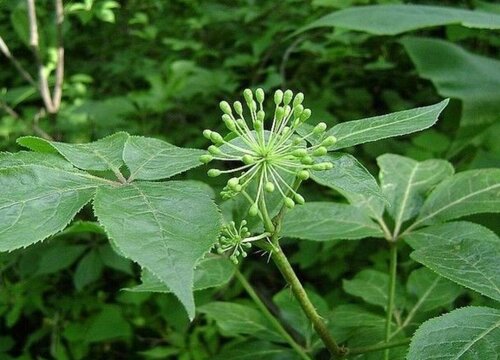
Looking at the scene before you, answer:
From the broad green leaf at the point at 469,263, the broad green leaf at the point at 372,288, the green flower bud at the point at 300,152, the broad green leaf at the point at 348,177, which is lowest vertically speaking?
the broad green leaf at the point at 372,288

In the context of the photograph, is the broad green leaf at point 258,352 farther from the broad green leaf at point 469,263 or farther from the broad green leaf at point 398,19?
the broad green leaf at point 398,19

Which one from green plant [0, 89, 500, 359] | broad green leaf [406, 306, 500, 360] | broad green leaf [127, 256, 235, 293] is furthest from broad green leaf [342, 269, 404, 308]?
broad green leaf [406, 306, 500, 360]

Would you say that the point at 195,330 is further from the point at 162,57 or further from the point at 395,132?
the point at 162,57

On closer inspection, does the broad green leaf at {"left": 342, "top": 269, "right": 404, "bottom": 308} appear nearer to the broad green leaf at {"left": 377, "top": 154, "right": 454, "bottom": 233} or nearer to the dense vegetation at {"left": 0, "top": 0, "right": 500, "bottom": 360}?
the dense vegetation at {"left": 0, "top": 0, "right": 500, "bottom": 360}

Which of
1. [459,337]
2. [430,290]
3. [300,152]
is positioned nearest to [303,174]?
[300,152]

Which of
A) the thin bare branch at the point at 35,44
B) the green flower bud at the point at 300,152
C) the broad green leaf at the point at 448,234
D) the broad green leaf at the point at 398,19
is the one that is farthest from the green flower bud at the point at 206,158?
the thin bare branch at the point at 35,44

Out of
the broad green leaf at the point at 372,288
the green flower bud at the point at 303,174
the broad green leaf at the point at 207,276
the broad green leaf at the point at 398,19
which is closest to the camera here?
the green flower bud at the point at 303,174

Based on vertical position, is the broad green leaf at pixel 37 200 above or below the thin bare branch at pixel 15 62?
above

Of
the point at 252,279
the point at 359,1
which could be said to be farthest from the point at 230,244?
the point at 359,1
